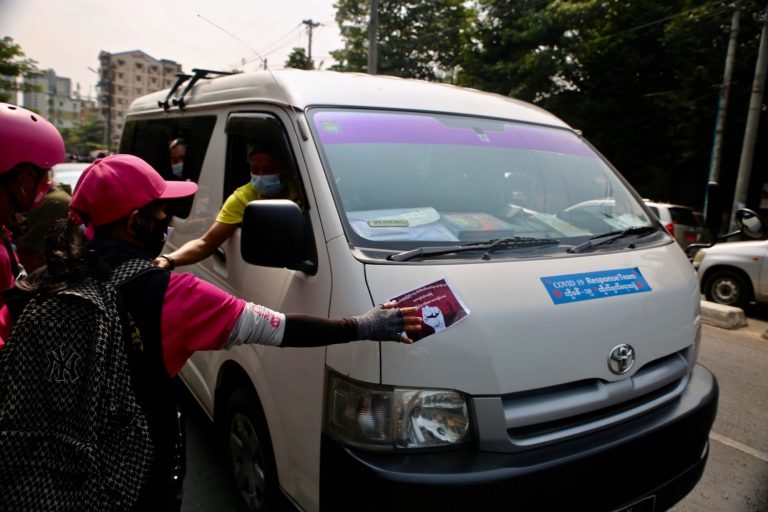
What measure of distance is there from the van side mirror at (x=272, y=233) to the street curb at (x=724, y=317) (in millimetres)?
6787

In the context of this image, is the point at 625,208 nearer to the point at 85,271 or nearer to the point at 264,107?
the point at 264,107

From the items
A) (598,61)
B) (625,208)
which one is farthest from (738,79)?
(625,208)

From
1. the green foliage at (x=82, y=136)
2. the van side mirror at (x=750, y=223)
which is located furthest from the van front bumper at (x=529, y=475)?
the green foliage at (x=82, y=136)

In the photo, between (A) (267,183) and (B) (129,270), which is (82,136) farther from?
(B) (129,270)

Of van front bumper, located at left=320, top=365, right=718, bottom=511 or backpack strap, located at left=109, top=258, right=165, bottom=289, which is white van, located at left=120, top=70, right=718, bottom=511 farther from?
backpack strap, located at left=109, top=258, right=165, bottom=289

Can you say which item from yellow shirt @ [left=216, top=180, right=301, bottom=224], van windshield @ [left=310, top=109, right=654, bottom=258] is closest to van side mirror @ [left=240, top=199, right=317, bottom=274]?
van windshield @ [left=310, top=109, right=654, bottom=258]

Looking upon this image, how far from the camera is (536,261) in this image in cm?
211

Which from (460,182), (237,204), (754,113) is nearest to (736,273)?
(754,113)

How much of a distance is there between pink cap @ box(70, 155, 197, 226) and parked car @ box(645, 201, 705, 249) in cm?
1100

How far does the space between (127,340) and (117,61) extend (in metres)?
109

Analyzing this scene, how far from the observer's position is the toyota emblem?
1980 millimetres

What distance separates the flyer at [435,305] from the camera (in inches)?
68.2

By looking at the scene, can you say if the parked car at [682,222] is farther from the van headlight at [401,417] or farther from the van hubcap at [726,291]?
the van headlight at [401,417]

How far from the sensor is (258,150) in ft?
8.75
